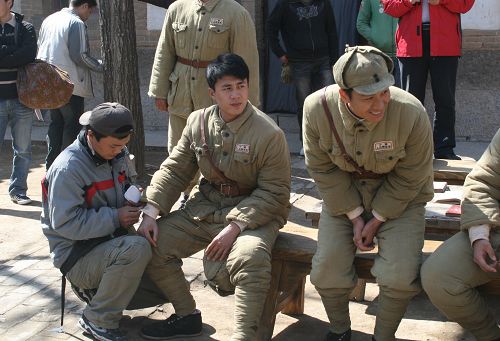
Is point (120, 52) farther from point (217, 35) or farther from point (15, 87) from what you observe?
point (217, 35)

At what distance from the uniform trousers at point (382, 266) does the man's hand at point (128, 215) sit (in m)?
0.98

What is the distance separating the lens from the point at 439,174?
5.54 metres

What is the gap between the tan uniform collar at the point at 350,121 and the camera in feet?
13.9

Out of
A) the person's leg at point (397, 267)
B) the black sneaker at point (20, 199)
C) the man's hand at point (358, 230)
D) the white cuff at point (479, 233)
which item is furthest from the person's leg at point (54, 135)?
the white cuff at point (479, 233)

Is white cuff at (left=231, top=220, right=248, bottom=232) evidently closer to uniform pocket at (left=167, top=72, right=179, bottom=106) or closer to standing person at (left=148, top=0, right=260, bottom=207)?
standing person at (left=148, top=0, right=260, bottom=207)

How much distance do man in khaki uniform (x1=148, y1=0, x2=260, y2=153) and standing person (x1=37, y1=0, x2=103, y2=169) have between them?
1.95m

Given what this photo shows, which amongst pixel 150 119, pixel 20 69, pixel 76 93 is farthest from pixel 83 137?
pixel 150 119

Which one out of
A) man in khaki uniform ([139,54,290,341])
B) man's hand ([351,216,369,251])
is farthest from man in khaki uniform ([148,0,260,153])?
man's hand ([351,216,369,251])

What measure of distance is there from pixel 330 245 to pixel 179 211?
3.10 ft

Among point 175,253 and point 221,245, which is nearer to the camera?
point 221,245

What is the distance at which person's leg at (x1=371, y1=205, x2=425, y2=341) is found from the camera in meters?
4.15

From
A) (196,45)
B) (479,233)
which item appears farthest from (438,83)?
(479,233)

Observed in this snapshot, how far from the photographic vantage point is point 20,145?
762 centimetres

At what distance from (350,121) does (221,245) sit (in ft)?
2.95
